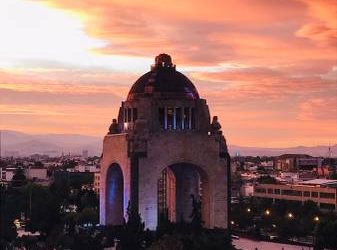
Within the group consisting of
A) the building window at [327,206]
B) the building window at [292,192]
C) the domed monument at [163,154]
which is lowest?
the building window at [327,206]

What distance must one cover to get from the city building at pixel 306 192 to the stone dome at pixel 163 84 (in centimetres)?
2040

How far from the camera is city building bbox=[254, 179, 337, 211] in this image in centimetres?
A: 5006

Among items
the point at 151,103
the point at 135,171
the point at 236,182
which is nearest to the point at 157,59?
the point at 151,103

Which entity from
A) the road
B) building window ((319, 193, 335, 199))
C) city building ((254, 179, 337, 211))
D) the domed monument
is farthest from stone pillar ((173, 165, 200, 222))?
building window ((319, 193, 335, 199))

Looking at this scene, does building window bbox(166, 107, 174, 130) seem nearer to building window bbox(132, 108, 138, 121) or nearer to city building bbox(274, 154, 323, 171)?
building window bbox(132, 108, 138, 121)

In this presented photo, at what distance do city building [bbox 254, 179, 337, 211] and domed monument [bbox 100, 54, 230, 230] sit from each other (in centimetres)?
1865

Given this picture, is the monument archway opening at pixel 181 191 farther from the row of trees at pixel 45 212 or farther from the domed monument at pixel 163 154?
the row of trees at pixel 45 212

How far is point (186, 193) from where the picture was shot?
33.7 m

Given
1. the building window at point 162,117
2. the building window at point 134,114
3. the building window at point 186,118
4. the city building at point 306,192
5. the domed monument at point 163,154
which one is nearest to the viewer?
the domed monument at point 163,154

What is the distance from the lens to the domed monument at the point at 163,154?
98.6ft

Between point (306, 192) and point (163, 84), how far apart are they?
24.2 meters

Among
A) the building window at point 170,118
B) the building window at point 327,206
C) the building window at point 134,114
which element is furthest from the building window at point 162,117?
the building window at point 327,206

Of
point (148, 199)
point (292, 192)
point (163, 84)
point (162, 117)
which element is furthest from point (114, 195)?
point (292, 192)

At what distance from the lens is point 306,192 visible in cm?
5269
